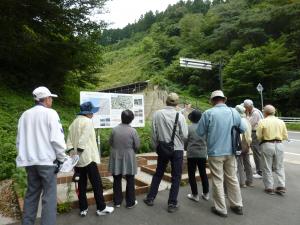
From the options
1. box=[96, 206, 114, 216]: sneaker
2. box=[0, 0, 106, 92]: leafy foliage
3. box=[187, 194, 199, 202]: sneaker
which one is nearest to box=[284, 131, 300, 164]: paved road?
box=[187, 194, 199, 202]: sneaker

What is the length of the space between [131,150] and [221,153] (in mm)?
1483

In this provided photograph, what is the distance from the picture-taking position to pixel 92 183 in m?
4.39

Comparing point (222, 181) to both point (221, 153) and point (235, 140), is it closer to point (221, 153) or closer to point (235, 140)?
point (221, 153)

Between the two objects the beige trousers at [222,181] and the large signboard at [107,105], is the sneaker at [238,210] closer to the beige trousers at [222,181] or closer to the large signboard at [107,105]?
the beige trousers at [222,181]

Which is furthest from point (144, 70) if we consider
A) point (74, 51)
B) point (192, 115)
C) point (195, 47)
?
point (192, 115)

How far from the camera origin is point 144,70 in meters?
53.5

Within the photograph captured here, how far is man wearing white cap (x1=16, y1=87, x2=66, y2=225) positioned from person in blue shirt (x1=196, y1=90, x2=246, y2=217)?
7.77 feet

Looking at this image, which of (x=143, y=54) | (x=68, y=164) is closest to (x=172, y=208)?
(x=68, y=164)

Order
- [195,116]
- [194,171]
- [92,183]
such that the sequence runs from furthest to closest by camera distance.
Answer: [195,116] < [194,171] < [92,183]

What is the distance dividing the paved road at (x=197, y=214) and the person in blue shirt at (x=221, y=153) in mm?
223

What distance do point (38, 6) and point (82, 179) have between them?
349 inches

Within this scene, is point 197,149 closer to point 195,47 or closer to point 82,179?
point 82,179

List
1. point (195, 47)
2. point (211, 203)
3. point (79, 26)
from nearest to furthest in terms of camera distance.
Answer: point (211, 203) → point (79, 26) → point (195, 47)

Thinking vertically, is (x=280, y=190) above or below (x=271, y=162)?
below
